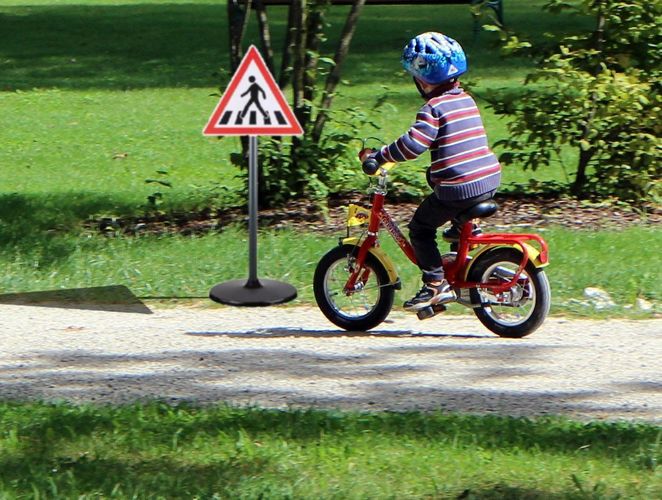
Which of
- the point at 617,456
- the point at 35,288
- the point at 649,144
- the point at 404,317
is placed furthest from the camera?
the point at 649,144

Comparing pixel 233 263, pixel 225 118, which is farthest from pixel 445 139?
pixel 233 263

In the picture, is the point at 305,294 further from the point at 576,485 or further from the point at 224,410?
the point at 576,485

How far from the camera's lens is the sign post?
8.00 meters

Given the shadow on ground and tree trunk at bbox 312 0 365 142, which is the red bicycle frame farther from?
tree trunk at bbox 312 0 365 142

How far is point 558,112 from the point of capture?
1073 cm

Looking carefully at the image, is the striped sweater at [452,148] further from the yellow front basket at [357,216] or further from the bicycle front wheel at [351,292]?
the bicycle front wheel at [351,292]

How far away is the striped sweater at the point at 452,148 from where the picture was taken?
273 inches

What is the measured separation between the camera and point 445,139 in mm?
6973

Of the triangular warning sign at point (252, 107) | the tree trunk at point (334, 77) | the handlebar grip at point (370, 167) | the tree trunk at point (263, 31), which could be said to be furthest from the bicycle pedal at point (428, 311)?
the tree trunk at point (263, 31)

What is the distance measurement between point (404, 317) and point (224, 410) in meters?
2.38

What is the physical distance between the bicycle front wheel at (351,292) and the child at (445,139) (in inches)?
20.2

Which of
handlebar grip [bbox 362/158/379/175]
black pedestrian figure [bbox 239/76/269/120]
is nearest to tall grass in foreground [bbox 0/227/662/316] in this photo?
black pedestrian figure [bbox 239/76/269/120]

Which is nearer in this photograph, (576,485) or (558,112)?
(576,485)

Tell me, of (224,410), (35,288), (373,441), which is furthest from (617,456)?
(35,288)
